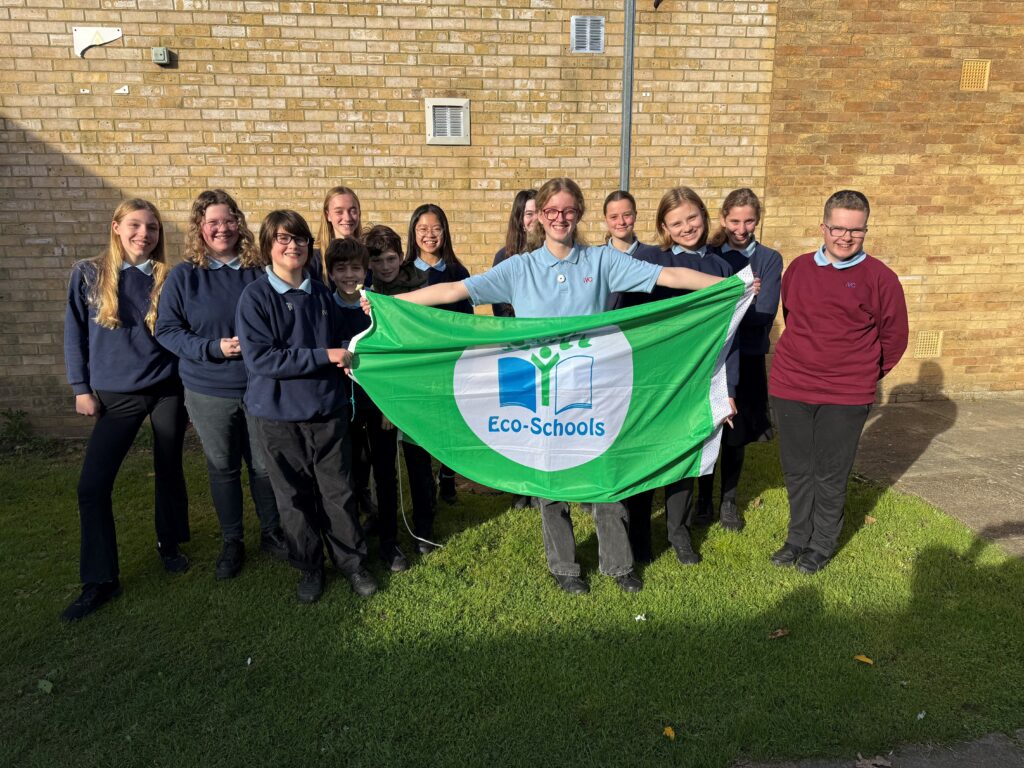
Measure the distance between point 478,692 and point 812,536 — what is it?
2180 mm

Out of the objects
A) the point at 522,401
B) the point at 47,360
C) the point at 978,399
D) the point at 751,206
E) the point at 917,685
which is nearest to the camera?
the point at 917,685

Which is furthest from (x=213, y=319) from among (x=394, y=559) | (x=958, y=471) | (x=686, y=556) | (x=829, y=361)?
(x=958, y=471)

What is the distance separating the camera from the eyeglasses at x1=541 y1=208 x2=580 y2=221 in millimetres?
3314

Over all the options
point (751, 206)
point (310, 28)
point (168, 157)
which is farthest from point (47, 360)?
point (751, 206)

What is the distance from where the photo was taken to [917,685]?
295 cm

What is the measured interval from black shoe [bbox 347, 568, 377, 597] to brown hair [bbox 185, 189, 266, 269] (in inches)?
68.7

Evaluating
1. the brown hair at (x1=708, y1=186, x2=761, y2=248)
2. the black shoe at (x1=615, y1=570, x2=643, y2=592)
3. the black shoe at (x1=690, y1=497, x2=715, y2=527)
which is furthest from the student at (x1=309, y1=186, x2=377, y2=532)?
the brown hair at (x1=708, y1=186, x2=761, y2=248)

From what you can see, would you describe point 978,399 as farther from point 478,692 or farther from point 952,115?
point 478,692

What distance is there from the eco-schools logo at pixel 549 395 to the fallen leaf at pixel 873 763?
5.45 feet

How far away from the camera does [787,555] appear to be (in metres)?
3.99

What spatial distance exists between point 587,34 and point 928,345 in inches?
197

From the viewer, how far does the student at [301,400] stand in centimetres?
337

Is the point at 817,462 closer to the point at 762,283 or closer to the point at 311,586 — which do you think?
the point at 762,283

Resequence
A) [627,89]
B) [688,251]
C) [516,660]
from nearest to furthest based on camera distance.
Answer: [516,660] < [688,251] < [627,89]
